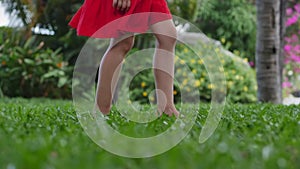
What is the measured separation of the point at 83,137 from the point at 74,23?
48.7 inches

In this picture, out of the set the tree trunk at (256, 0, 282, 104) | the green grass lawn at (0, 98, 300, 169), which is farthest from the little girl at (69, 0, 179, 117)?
the tree trunk at (256, 0, 282, 104)

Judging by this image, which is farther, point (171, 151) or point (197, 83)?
point (197, 83)

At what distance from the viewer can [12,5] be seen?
7.75 meters

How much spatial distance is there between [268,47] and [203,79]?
2788mm

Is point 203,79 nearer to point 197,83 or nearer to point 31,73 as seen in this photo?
point 197,83

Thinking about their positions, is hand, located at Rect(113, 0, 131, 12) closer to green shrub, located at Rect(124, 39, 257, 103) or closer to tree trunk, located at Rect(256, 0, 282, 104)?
tree trunk, located at Rect(256, 0, 282, 104)

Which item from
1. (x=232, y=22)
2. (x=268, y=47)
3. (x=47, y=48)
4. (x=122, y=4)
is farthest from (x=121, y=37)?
(x=232, y=22)

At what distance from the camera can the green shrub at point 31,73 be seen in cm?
713

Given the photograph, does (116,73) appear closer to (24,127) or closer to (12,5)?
(24,127)

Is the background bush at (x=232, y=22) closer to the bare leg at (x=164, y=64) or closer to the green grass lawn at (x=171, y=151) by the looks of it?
the bare leg at (x=164, y=64)

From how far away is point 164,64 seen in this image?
2473mm

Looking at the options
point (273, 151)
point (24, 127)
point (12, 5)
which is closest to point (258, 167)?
point (273, 151)

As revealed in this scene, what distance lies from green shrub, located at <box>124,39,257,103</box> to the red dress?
4785mm

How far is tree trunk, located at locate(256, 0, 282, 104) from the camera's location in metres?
4.65
